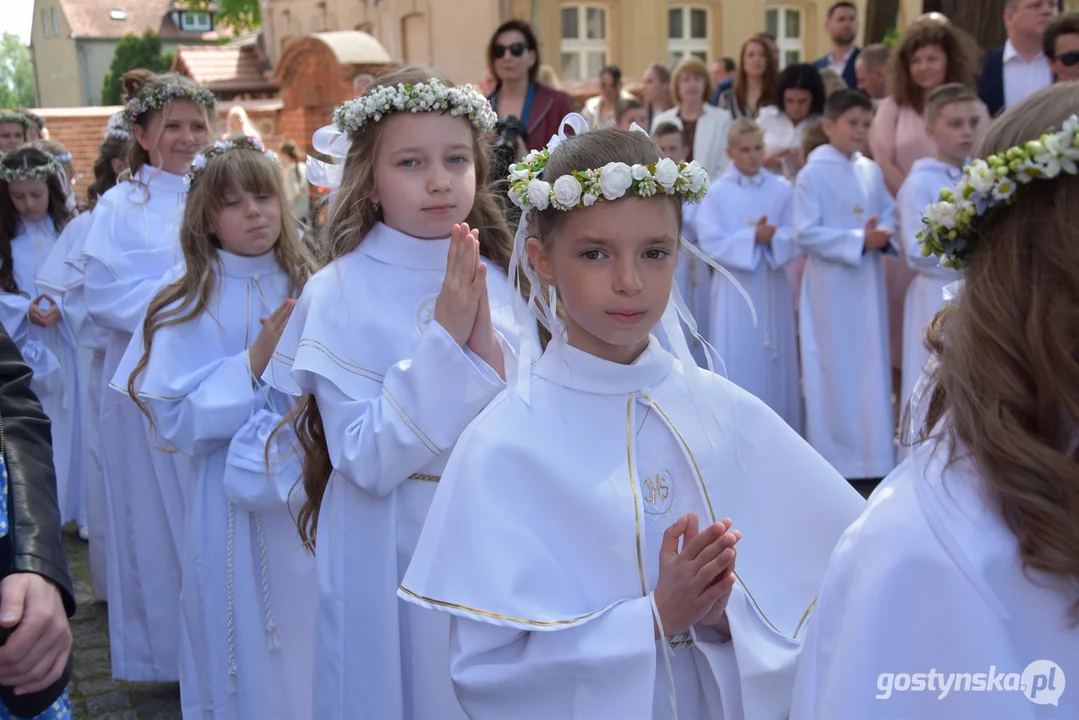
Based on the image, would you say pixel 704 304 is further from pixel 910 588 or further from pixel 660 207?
pixel 910 588

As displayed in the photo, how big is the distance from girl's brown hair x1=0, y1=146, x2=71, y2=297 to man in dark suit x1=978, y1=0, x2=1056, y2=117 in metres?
6.58

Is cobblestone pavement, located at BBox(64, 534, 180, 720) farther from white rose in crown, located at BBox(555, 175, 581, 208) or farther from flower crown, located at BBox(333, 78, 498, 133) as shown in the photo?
white rose in crown, located at BBox(555, 175, 581, 208)

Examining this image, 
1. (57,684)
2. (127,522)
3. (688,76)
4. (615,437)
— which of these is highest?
(688,76)

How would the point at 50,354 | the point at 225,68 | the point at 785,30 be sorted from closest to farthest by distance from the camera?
the point at 50,354 < the point at 785,30 < the point at 225,68

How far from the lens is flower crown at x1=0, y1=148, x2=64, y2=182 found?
7.82m

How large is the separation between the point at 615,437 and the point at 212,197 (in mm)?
2507

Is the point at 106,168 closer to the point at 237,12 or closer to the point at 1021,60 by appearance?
the point at 1021,60

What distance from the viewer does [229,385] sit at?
14.0 ft

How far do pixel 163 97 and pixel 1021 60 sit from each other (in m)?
6.18

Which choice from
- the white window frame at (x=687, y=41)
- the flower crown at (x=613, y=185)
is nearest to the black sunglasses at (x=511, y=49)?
the flower crown at (x=613, y=185)

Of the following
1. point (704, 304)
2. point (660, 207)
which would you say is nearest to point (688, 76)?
point (704, 304)

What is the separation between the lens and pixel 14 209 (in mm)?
8031

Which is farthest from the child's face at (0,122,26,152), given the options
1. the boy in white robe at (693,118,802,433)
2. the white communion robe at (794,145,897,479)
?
the white communion robe at (794,145,897,479)

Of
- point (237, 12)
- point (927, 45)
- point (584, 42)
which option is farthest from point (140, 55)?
point (927, 45)
